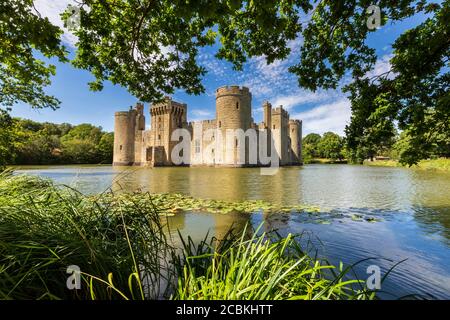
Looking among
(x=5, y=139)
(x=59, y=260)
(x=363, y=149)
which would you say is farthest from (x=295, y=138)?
(x=59, y=260)

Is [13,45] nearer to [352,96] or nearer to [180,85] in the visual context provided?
[180,85]

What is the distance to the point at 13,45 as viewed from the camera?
12.1 ft

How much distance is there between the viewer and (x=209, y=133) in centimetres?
3247

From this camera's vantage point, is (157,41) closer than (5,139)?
Yes

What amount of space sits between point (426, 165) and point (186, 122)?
32.2 m

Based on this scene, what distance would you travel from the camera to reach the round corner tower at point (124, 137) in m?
38.2

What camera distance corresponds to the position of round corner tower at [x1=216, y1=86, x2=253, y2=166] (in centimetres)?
2859

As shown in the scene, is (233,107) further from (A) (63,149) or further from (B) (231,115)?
(A) (63,149)

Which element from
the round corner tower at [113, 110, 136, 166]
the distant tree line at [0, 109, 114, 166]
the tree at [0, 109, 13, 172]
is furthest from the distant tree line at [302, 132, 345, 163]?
the tree at [0, 109, 13, 172]

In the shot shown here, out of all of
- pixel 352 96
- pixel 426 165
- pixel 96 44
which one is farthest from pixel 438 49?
pixel 426 165

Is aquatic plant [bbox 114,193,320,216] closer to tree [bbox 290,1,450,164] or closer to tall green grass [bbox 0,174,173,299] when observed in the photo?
tree [bbox 290,1,450,164]

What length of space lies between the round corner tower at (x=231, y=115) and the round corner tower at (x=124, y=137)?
60.3ft

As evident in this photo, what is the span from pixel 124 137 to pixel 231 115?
68.4 feet
